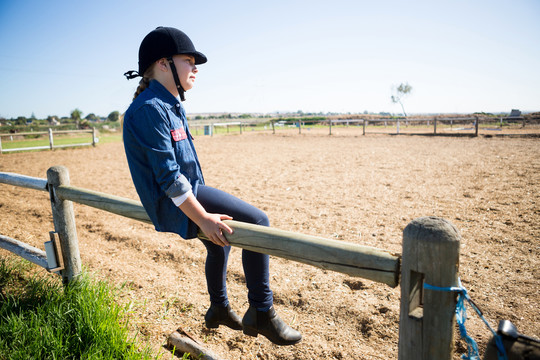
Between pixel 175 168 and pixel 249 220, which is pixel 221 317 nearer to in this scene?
pixel 249 220

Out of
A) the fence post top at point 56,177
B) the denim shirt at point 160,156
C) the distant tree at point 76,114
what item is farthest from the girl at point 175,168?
the distant tree at point 76,114

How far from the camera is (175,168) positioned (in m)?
1.35

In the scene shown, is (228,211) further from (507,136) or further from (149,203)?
(507,136)

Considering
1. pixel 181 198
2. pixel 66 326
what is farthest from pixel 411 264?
pixel 66 326

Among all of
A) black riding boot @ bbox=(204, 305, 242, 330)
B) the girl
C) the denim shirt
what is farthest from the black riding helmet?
black riding boot @ bbox=(204, 305, 242, 330)

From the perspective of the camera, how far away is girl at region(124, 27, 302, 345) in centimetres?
135

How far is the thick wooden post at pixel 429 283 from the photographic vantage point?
0.87 m

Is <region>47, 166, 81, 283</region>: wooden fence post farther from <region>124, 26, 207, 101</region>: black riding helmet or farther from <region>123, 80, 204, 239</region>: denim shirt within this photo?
<region>124, 26, 207, 101</region>: black riding helmet

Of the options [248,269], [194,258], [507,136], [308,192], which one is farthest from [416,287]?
[507,136]

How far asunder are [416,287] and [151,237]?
3.64 metres

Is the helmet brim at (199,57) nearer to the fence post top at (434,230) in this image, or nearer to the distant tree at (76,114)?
the fence post top at (434,230)

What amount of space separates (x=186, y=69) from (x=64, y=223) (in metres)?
1.52

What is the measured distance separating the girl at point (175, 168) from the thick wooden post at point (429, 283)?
71 centimetres

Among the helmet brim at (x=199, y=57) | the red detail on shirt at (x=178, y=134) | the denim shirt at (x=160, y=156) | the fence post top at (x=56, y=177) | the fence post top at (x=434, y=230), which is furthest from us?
Answer: the fence post top at (x=56, y=177)
